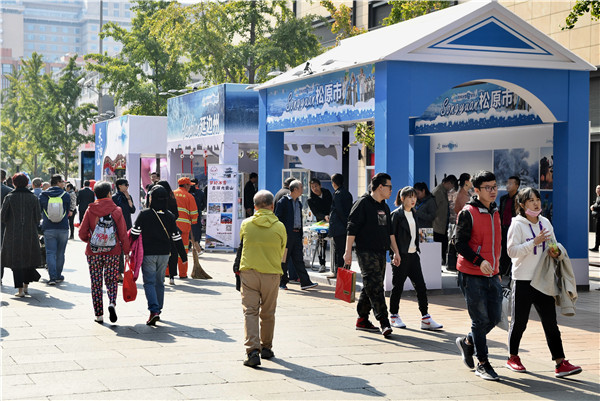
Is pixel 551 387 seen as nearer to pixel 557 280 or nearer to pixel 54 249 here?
pixel 557 280

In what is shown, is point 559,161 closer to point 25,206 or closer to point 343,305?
point 343,305

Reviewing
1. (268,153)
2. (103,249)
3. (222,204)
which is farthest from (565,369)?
(222,204)

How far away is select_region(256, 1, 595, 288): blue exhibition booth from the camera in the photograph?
1226 cm

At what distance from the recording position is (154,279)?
32.0 feet

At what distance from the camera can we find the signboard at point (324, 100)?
42.4ft

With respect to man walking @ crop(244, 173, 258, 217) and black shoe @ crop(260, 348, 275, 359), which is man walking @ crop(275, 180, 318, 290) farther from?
man walking @ crop(244, 173, 258, 217)

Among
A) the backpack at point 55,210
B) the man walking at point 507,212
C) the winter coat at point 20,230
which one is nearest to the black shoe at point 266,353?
the winter coat at point 20,230

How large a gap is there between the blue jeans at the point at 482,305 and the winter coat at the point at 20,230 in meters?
6.97

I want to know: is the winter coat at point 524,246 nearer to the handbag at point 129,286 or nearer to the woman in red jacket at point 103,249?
the handbag at point 129,286

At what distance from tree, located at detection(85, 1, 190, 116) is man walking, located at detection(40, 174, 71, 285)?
23.3 meters

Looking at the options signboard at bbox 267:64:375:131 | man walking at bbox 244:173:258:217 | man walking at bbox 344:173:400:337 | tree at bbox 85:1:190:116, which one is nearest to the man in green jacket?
man walking at bbox 344:173:400:337

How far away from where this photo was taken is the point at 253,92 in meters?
20.4

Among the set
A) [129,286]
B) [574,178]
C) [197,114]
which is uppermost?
[197,114]

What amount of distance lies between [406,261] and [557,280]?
2631 millimetres
